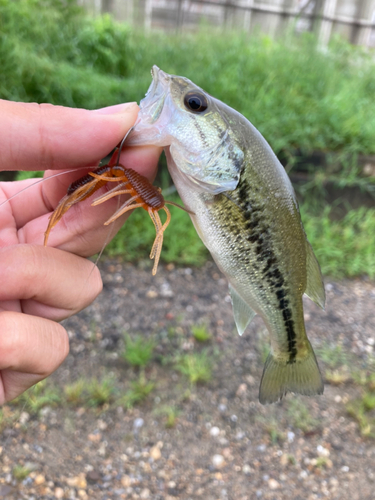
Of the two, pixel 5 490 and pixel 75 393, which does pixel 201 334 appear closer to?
pixel 75 393

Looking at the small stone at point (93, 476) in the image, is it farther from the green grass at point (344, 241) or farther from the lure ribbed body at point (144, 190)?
the green grass at point (344, 241)

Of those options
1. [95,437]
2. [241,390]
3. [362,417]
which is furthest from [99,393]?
[362,417]

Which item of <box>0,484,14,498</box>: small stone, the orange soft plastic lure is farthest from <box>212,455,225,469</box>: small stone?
the orange soft plastic lure

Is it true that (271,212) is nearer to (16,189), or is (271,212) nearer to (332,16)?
(16,189)

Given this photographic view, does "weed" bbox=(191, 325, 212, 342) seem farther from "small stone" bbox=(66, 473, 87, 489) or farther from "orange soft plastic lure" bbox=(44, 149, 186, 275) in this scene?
"orange soft plastic lure" bbox=(44, 149, 186, 275)

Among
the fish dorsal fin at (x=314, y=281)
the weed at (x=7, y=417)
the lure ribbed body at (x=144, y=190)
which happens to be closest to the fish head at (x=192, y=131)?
the lure ribbed body at (x=144, y=190)

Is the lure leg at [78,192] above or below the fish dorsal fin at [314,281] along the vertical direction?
above
